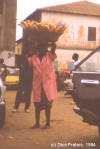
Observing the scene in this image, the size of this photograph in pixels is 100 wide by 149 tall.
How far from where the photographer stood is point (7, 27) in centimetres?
3153

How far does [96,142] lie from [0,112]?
203cm

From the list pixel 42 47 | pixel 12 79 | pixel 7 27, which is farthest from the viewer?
pixel 7 27

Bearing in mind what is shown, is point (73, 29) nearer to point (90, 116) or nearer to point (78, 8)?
point (78, 8)

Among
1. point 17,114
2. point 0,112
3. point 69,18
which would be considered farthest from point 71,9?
point 0,112

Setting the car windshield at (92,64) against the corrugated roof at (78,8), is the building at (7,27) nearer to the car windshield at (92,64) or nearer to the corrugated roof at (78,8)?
the corrugated roof at (78,8)

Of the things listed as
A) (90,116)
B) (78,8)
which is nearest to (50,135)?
(90,116)

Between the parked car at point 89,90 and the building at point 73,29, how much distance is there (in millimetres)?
27012

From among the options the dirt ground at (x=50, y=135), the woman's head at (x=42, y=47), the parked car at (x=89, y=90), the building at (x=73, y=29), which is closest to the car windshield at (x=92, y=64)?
the parked car at (x=89, y=90)

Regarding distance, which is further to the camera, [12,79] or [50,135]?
[12,79]

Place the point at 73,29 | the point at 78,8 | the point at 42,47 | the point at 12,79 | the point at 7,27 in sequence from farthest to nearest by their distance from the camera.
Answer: the point at 78,8 → the point at 73,29 → the point at 7,27 → the point at 12,79 → the point at 42,47

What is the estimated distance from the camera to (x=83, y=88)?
524 cm

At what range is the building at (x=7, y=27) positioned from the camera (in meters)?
31.0

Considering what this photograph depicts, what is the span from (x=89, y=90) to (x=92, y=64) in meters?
0.61

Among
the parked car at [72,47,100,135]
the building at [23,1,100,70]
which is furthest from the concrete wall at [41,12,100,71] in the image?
the parked car at [72,47,100,135]
